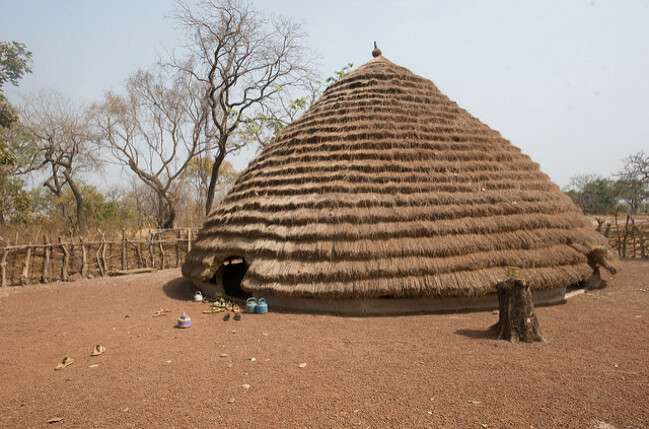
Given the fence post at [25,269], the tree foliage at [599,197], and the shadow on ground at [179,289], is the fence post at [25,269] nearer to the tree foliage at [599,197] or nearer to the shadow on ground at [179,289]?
the shadow on ground at [179,289]

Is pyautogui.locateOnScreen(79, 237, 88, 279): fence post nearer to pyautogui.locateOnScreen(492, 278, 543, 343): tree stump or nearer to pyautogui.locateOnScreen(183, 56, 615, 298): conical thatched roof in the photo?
pyautogui.locateOnScreen(183, 56, 615, 298): conical thatched roof

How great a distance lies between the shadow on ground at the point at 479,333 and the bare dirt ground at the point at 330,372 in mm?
41

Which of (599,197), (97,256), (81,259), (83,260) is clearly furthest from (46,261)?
(599,197)

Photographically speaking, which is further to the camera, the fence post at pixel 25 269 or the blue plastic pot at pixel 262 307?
the fence post at pixel 25 269

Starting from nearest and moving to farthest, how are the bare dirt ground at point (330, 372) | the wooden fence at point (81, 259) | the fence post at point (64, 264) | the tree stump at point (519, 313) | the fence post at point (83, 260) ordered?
the bare dirt ground at point (330, 372), the tree stump at point (519, 313), the wooden fence at point (81, 259), the fence post at point (64, 264), the fence post at point (83, 260)

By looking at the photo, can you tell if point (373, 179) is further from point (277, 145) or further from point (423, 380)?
point (423, 380)

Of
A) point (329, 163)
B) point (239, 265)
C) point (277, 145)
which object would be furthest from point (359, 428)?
point (239, 265)

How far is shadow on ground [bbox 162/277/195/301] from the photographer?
9.10 meters

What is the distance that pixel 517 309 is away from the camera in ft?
17.1

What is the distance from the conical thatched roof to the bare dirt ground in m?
0.73

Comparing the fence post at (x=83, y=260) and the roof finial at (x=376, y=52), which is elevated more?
the roof finial at (x=376, y=52)

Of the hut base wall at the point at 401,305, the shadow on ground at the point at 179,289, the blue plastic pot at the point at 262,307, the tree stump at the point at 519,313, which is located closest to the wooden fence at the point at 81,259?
the shadow on ground at the point at 179,289

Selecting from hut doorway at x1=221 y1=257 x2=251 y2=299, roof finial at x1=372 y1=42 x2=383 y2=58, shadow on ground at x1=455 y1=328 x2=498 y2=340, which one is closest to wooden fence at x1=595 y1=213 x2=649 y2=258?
roof finial at x1=372 y1=42 x2=383 y2=58

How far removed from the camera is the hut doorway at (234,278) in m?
9.36
